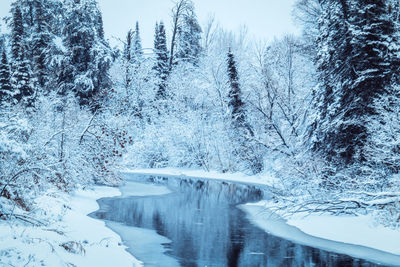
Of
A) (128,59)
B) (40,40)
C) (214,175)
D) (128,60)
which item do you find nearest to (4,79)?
(40,40)

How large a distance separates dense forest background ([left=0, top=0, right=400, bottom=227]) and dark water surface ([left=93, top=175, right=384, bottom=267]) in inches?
72.7

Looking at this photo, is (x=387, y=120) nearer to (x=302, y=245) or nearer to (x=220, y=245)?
(x=302, y=245)

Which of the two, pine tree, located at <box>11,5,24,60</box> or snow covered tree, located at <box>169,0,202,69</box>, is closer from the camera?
pine tree, located at <box>11,5,24,60</box>

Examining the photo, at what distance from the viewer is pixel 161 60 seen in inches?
1730

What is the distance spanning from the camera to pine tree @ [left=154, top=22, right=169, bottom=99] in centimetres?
4106

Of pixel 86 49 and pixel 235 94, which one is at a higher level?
pixel 86 49

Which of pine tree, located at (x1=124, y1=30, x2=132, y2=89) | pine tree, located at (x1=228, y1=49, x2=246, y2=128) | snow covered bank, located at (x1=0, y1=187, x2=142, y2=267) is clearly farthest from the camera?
pine tree, located at (x1=124, y1=30, x2=132, y2=89)

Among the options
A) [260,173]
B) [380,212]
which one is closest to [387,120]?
[380,212]

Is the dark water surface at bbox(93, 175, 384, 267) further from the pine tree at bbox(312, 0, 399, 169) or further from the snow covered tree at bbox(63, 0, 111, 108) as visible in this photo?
the snow covered tree at bbox(63, 0, 111, 108)

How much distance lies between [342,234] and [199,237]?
438 cm

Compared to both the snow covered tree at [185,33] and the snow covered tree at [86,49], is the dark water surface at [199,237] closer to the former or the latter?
the snow covered tree at [86,49]

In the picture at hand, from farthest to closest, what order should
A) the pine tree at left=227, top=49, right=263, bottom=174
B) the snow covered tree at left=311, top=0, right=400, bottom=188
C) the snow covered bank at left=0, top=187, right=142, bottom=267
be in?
the pine tree at left=227, top=49, right=263, bottom=174
the snow covered tree at left=311, top=0, right=400, bottom=188
the snow covered bank at left=0, top=187, right=142, bottom=267

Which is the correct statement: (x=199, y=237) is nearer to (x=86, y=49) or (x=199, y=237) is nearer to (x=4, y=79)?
(x=86, y=49)

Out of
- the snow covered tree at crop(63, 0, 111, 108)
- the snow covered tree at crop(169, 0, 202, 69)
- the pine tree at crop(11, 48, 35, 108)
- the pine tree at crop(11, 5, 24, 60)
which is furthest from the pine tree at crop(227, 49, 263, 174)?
the pine tree at crop(11, 5, 24, 60)
